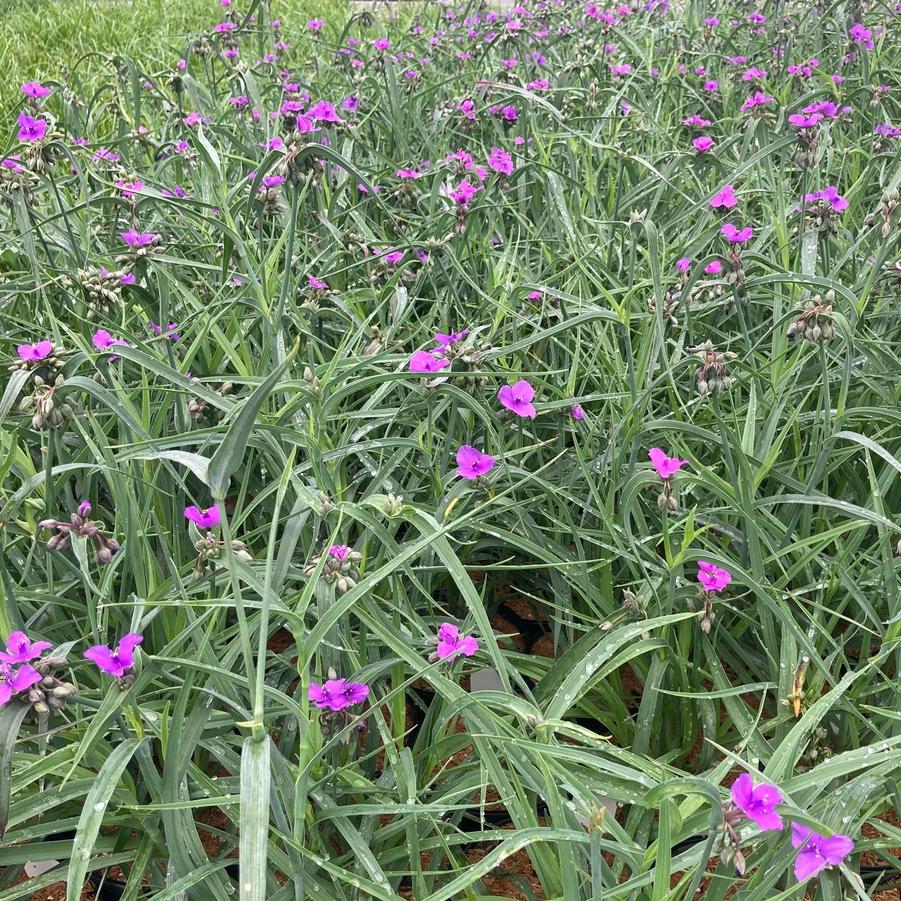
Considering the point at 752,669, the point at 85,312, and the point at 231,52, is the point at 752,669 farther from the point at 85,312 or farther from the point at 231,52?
the point at 231,52

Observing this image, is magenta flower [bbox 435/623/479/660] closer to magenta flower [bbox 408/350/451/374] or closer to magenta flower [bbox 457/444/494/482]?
magenta flower [bbox 457/444/494/482]

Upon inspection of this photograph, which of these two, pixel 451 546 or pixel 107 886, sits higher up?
pixel 451 546

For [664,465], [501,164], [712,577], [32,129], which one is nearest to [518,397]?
[664,465]

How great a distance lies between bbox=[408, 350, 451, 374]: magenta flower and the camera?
114cm

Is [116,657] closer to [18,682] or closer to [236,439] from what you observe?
[18,682]

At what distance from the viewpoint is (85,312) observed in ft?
5.25

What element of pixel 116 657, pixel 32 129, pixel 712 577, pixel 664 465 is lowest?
pixel 712 577

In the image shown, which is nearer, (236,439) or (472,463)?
(236,439)

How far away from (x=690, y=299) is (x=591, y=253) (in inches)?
9.9

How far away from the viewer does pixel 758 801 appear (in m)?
0.65

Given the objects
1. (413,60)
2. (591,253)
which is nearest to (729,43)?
(413,60)

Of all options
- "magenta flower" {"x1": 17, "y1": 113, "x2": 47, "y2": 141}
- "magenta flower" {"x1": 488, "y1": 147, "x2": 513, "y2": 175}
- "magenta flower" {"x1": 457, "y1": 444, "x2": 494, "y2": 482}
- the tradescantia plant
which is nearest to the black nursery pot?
the tradescantia plant

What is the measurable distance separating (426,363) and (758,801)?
677 mm

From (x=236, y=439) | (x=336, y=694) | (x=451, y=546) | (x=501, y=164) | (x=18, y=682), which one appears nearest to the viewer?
(x=236, y=439)
